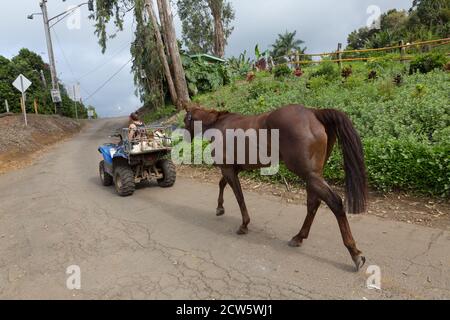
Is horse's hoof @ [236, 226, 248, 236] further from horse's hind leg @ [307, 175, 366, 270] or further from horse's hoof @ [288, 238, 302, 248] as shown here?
horse's hind leg @ [307, 175, 366, 270]

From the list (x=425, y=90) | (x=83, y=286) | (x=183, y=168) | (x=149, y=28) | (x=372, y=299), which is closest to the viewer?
(x=372, y=299)

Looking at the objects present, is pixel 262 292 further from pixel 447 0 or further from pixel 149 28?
pixel 447 0

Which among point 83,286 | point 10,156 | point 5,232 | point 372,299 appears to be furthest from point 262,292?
point 10,156

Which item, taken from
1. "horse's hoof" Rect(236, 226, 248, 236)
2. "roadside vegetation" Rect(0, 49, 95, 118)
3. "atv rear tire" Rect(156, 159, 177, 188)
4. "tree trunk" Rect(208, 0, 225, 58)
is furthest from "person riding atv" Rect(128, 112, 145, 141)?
"tree trunk" Rect(208, 0, 225, 58)

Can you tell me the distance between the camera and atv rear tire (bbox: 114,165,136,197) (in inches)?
294

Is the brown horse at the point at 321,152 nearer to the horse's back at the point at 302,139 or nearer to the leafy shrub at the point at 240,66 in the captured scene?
the horse's back at the point at 302,139

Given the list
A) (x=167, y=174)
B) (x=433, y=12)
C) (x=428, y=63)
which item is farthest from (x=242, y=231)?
(x=433, y=12)

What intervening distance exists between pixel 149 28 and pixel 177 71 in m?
3.57

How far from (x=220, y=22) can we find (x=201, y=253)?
3258cm

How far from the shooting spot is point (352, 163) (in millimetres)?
4086

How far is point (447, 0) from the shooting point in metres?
32.8

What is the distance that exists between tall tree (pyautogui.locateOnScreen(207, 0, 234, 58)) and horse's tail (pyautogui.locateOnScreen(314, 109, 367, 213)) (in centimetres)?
3129

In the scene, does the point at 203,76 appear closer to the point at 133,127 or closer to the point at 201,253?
the point at 133,127

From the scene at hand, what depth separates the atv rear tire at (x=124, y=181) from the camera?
7.47 metres
